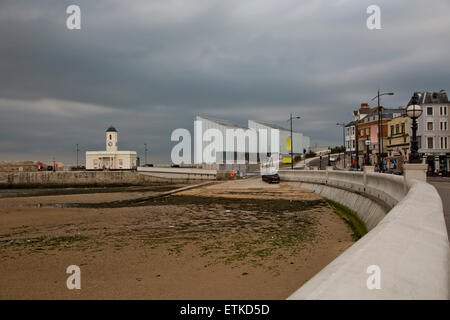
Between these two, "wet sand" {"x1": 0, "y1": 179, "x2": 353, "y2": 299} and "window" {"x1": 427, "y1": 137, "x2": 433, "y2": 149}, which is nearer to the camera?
"wet sand" {"x1": 0, "y1": 179, "x2": 353, "y2": 299}

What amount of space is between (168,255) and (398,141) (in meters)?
78.5

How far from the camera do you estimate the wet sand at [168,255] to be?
21.8 ft

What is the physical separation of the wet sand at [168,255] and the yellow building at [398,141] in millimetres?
62983

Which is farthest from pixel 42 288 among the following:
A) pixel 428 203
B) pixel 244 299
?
pixel 428 203

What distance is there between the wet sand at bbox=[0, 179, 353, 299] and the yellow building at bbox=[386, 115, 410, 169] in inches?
2480

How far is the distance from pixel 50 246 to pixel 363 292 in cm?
1054

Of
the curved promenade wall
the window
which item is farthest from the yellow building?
the curved promenade wall

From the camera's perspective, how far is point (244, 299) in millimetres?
6039

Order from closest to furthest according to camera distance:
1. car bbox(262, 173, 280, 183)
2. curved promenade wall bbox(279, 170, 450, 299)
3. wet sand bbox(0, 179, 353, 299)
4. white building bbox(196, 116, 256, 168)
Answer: curved promenade wall bbox(279, 170, 450, 299) < wet sand bbox(0, 179, 353, 299) < car bbox(262, 173, 280, 183) < white building bbox(196, 116, 256, 168)

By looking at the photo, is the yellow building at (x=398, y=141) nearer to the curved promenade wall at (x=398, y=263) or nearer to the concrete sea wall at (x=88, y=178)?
the concrete sea wall at (x=88, y=178)

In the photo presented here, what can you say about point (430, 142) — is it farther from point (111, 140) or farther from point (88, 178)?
point (111, 140)

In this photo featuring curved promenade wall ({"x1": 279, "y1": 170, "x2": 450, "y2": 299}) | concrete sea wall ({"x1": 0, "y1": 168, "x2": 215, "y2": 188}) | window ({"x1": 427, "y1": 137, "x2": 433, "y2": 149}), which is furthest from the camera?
concrete sea wall ({"x1": 0, "y1": 168, "x2": 215, "y2": 188})

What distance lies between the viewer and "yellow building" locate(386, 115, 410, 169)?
2837 inches

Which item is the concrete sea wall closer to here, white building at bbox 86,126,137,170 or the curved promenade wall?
white building at bbox 86,126,137,170
